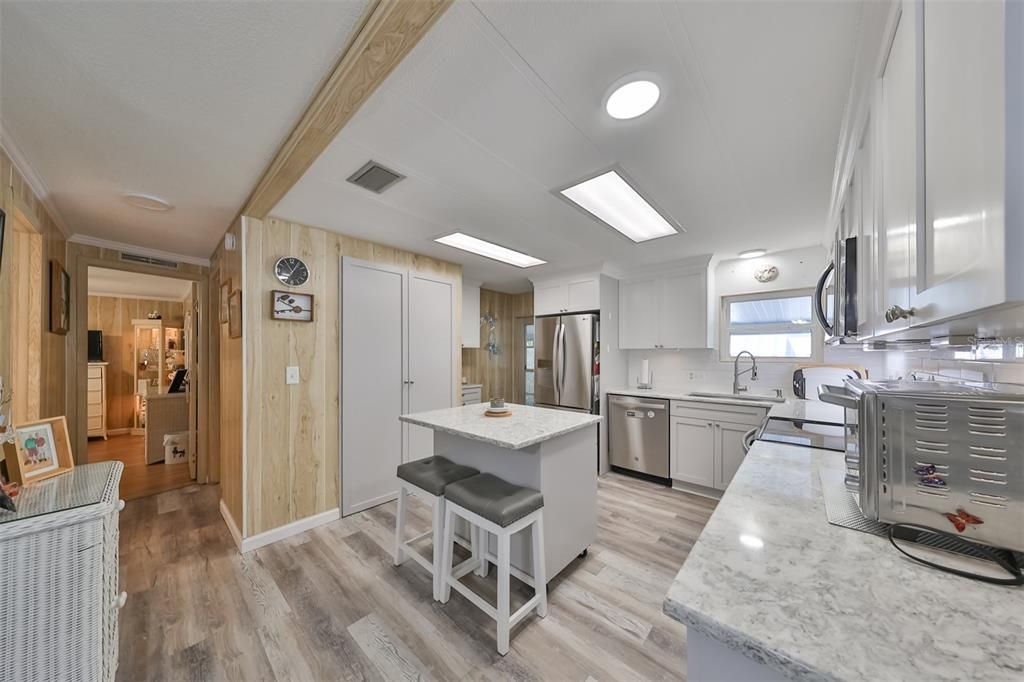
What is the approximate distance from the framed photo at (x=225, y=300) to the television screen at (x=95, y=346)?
4.80m

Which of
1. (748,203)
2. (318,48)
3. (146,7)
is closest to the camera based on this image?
(146,7)

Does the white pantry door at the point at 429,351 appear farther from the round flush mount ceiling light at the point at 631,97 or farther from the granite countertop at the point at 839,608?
the granite countertop at the point at 839,608

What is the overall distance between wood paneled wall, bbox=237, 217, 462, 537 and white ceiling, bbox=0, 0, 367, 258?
0.62 m

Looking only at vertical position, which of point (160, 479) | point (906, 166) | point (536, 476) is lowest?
point (160, 479)

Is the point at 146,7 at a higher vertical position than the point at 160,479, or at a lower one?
higher

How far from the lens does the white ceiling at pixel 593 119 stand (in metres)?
1.11

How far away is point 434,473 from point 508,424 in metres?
0.52

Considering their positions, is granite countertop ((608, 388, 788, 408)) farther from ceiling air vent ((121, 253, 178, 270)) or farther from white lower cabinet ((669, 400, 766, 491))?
ceiling air vent ((121, 253, 178, 270))

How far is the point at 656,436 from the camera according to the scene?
370 cm

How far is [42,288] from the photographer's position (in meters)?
2.27

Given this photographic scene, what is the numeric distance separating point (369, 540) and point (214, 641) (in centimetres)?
97

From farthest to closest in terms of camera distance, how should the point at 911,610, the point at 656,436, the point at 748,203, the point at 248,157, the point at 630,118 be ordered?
the point at 656,436 → the point at 748,203 → the point at 248,157 → the point at 630,118 → the point at 911,610

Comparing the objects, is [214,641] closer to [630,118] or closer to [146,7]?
[146,7]

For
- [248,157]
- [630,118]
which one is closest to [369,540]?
[248,157]
